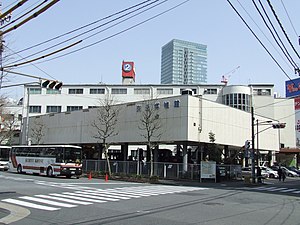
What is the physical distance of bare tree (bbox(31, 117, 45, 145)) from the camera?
183ft

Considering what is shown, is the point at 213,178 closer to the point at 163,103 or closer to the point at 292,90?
the point at 163,103

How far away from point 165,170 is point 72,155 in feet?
32.7

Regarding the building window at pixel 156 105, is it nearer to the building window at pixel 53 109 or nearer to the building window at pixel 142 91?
the building window at pixel 142 91

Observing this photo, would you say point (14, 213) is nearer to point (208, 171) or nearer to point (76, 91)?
point (208, 171)

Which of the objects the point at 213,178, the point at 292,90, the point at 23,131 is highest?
the point at 292,90

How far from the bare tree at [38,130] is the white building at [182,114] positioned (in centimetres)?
84

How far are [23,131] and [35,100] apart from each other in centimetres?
1943

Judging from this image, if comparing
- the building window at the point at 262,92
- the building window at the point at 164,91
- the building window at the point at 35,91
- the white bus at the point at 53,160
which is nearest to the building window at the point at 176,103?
the white bus at the point at 53,160

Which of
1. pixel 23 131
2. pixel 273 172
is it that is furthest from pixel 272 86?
pixel 23 131

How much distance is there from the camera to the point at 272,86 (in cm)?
8369

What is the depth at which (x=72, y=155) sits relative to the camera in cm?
3403

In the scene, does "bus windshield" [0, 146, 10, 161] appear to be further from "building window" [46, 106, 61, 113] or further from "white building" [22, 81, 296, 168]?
"building window" [46, 106, 61, 113]

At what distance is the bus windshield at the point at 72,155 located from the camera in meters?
33.5

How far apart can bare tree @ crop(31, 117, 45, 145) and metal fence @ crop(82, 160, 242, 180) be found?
16341 mm
